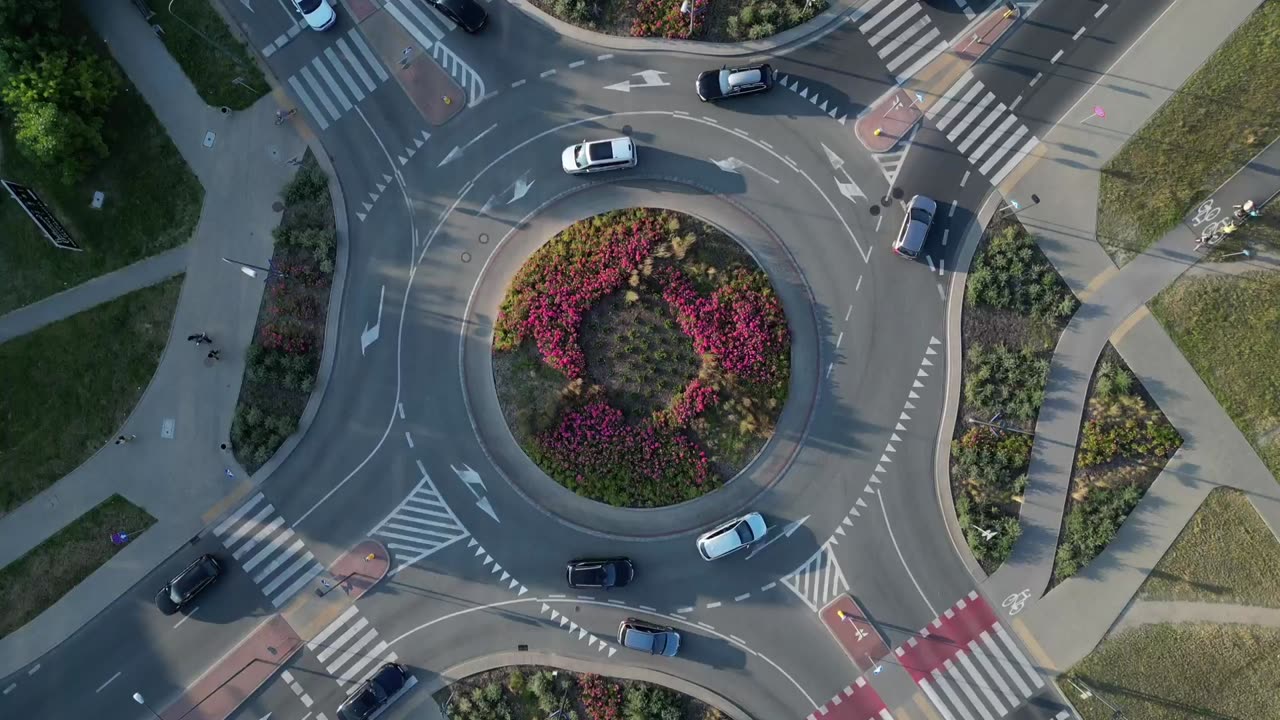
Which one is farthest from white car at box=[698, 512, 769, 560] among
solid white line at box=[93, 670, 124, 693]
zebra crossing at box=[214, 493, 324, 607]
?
solid white line at box=[93, 670, 124, 693]

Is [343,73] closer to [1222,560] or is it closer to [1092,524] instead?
[1092,524]

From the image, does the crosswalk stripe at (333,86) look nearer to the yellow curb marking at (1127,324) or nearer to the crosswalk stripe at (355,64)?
the crosswalk stripe at (355,64)

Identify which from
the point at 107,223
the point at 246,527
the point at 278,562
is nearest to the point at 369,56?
the point at 107,223

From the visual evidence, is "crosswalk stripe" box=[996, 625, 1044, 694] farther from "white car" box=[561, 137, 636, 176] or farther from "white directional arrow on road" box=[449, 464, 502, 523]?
"white car" box=[561, 137, 636, 176]

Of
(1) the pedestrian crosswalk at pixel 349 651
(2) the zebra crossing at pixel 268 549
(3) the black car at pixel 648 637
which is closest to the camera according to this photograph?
(3) the black car at pixel 648 637

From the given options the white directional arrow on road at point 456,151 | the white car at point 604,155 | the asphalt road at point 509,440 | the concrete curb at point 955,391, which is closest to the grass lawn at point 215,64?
the asphalt road at point 509,440

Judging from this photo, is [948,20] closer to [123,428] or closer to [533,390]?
[533,390]
